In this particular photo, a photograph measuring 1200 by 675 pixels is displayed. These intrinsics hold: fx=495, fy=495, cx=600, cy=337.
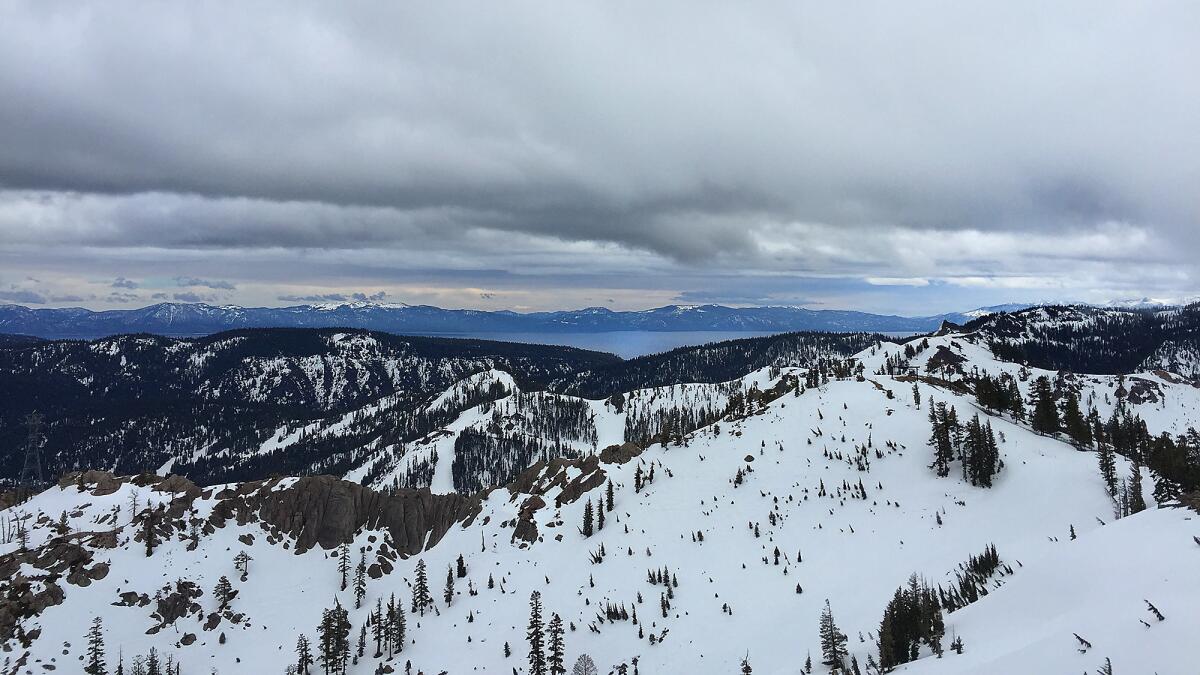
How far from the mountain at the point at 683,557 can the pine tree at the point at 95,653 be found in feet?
4.32

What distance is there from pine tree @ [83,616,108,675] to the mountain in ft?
4.32

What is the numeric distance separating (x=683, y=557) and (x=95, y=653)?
82898mm

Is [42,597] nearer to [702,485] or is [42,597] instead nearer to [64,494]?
[64,494]

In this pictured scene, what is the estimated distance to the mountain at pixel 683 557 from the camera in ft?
124

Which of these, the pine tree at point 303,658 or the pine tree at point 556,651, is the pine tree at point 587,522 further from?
the pine tree at point 303,658

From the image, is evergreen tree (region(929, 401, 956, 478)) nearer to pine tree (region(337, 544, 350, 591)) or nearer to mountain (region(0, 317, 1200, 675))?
mountain (region(0, 317, 1200, 675))

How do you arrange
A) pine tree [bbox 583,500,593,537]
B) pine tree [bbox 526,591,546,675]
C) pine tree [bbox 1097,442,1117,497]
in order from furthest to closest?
pine tree [bbox 583,500,593,537] → pine tree [bbox 1097,442,1117,497] → pine tree [bbox 526,591,546,675]

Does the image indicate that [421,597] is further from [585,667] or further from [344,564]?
[585,667]

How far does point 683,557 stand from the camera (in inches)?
2958

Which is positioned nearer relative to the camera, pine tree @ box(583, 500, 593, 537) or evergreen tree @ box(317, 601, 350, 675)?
evergreen tree @ box(317, 601, 350, 675)

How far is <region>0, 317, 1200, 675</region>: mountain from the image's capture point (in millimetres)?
37719

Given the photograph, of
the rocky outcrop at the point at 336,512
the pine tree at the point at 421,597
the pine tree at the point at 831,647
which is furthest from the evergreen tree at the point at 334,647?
the pine tree at the point at 831,647

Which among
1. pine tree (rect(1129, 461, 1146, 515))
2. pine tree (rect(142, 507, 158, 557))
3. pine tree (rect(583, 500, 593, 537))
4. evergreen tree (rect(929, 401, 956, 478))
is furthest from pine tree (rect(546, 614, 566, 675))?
pine tree (rect(142, 507, 158, 557))

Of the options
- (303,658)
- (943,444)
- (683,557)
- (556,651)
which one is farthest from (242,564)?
(943,444)
